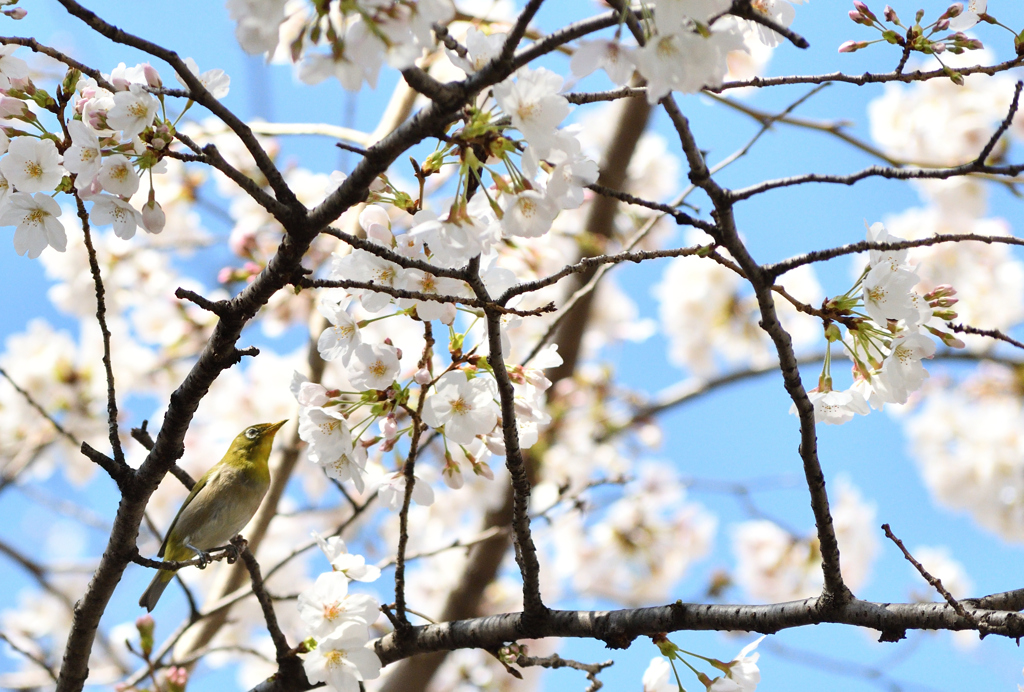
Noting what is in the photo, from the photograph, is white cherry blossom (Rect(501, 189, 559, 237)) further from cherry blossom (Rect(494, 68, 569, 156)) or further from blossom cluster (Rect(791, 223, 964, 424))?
blossom cluster (Rect(791, 223, 964, 424))

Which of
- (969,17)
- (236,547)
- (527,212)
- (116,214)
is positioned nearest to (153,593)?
(236,547)

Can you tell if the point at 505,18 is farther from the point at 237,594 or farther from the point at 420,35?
the point at 420,35

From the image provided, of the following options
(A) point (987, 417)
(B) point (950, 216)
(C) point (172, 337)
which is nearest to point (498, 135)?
(C) point (172, 337)

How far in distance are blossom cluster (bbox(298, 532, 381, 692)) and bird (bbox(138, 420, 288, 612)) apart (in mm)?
798

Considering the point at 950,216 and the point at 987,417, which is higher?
the point at 950,216

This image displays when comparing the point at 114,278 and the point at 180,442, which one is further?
the point at 114,278

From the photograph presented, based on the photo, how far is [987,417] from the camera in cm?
511

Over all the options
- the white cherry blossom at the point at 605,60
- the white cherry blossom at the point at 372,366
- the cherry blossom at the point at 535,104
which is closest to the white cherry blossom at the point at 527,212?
the cherry blossom at the point at 535,104

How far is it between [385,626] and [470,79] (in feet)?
9.35

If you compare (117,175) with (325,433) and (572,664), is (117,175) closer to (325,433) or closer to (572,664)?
(325,433)

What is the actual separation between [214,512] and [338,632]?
90 cm

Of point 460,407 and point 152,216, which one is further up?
point 152,216

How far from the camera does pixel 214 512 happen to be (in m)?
2.04

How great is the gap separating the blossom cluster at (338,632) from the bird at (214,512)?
2.62 feet
